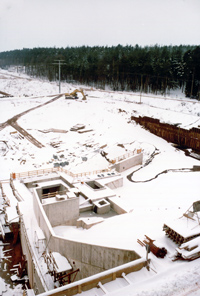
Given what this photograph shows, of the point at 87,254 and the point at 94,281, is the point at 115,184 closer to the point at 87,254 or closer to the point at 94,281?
the point at 87,254

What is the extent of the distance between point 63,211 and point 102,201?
9.94 ft

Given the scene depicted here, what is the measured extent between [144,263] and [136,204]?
8774mm

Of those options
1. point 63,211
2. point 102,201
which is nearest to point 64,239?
point 63,211

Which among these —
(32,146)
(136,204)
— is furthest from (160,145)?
(32,146)

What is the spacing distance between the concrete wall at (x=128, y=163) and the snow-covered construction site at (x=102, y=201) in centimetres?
14

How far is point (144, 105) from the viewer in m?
42.8

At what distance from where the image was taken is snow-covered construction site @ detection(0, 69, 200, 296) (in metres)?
10.1

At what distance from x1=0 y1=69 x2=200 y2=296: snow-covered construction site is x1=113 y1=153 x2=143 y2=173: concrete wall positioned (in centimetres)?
14

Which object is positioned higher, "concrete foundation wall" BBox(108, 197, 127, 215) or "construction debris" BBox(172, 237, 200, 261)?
"construction debris" BBox(172, 237, 200, 261)

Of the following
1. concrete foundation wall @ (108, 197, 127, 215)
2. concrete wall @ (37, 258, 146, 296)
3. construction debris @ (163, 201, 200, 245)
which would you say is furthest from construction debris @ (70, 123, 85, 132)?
concrete wall @ (37, 258, 146, 296)

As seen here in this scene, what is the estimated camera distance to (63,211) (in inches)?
667

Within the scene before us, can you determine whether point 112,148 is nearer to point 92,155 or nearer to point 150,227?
point 92,155

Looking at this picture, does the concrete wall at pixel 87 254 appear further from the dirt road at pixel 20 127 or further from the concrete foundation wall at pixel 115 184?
the dirt road at pixel 20 127

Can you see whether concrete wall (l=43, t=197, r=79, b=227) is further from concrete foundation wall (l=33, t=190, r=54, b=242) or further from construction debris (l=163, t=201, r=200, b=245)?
construction debris (l=163, t=201, r=200, b=245)
